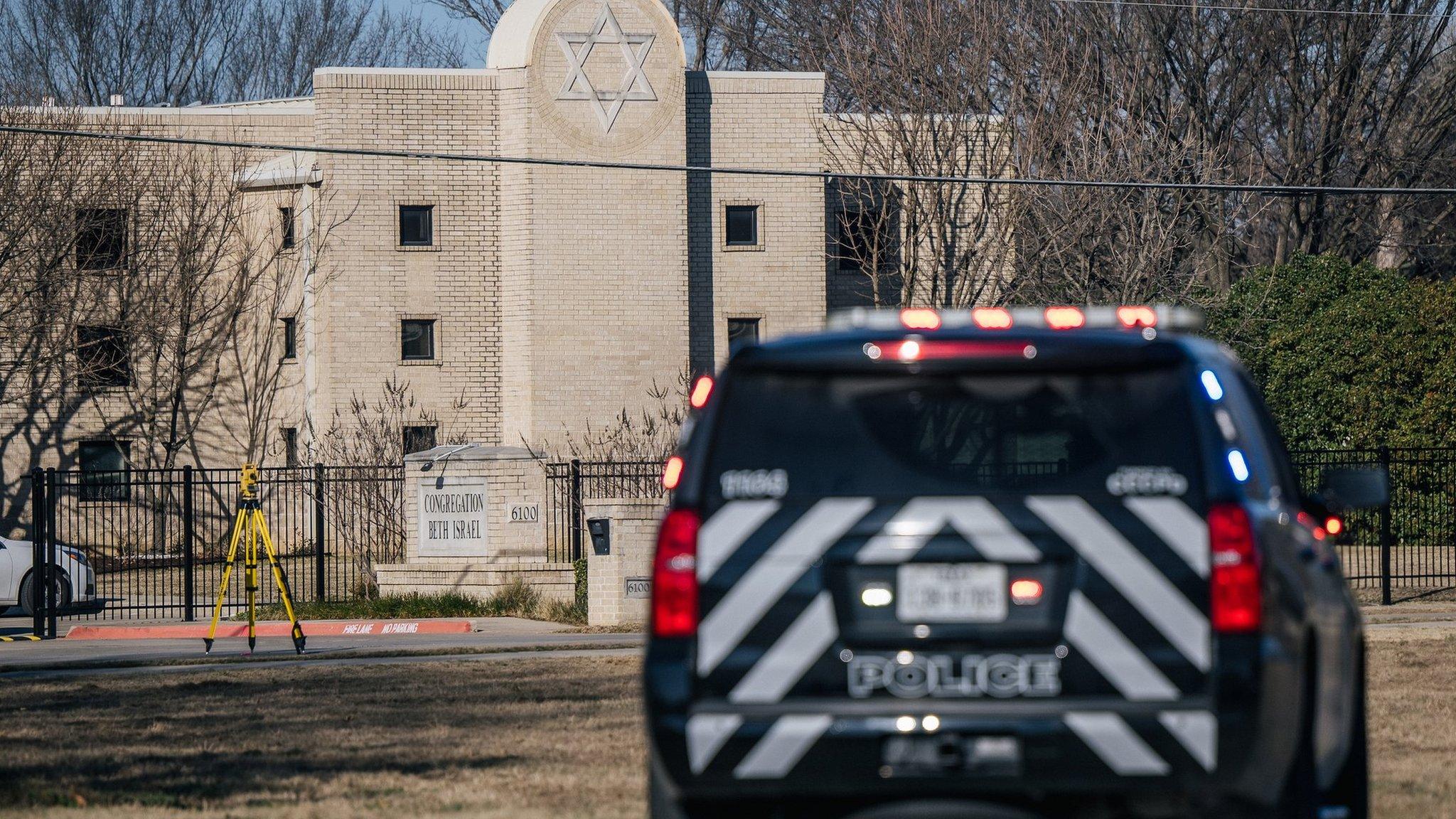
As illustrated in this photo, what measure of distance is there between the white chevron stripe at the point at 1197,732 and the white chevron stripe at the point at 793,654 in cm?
93

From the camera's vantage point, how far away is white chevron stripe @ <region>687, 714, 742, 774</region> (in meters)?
4.93

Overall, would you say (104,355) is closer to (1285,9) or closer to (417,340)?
(417,340)

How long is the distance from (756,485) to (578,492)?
57.0ft

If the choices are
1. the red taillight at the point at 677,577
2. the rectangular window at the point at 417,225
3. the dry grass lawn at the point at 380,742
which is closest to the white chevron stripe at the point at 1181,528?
the red taillight at the point at 677,577

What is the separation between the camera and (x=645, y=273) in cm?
3294

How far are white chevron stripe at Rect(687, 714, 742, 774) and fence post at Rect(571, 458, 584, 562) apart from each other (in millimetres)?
17106

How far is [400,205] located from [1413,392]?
18.8 meters

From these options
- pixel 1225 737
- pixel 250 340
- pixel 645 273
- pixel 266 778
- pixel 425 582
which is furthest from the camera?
pixel 250 340

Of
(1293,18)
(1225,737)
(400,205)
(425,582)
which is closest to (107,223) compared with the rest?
(400,205)

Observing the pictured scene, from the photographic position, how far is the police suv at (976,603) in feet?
15.8

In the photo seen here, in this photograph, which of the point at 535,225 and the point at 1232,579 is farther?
the point at 535,225

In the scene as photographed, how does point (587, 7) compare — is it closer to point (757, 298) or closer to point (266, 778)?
point (757, 298)

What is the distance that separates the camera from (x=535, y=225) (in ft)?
108

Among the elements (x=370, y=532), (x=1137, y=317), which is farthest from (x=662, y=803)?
(x=370, y=532)
